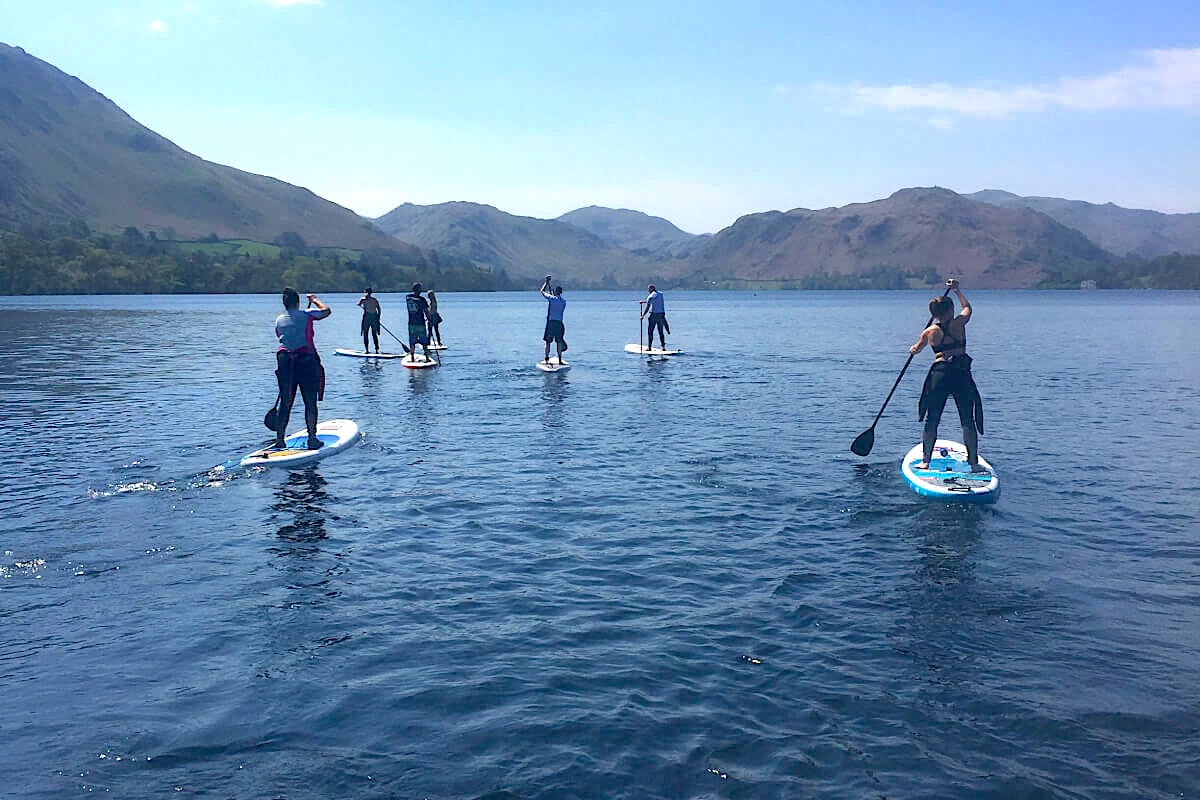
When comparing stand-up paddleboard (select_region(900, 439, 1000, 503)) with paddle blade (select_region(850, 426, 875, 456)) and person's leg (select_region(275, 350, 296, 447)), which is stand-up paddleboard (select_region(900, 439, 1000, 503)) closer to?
paddle blade (select_region(850, 426, 875, 456))

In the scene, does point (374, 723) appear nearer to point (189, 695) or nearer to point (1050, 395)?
point (189, 695)

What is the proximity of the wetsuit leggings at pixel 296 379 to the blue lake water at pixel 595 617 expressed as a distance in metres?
1.50

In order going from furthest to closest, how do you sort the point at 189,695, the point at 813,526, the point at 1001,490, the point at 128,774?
1. the point at 1001,490
2. the point at 813,526
3. the point at 189,695
4. the point at 128,774

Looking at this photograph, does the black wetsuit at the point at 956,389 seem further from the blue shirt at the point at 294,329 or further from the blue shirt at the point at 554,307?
the blue shirt at the point at 554,307

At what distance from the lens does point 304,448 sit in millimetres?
17953

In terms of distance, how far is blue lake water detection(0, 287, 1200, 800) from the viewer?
6645 mm

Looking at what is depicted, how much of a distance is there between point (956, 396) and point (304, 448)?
511 inches

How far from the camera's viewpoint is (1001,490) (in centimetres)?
1548

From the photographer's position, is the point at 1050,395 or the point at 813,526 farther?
the point at 1050,395

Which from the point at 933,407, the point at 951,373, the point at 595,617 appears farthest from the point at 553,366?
the point at 595,617

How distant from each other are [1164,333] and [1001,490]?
2380 inches

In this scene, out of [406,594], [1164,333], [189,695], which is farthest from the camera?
[1164,333]

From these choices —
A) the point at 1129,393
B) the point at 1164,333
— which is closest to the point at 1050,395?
the point at 1129,393

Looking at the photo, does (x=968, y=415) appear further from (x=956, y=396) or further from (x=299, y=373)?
(x=299, y=373)
